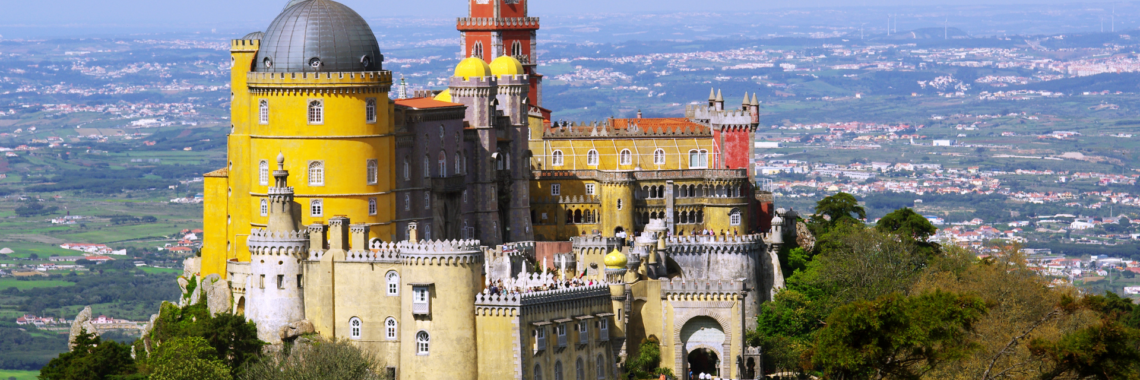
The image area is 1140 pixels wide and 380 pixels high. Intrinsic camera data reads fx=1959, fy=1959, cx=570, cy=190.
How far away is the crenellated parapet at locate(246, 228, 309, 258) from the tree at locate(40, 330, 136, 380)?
864cm

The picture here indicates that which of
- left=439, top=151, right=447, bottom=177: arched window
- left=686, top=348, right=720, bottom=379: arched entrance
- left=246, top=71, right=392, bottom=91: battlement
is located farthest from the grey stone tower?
left=686, top=348, right=720, bottom=379: arched entrance

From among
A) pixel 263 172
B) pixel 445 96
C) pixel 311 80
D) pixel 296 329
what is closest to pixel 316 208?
pixel 263 172

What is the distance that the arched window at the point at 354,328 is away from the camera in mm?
96062

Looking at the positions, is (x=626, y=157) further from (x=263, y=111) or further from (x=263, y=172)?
(x=263, y=111)

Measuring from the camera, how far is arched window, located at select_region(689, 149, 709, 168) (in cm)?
13225

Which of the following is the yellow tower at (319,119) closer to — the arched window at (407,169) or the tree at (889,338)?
the arched window at (407,169)

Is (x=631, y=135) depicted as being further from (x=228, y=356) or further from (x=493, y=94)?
(x=228, y=356)

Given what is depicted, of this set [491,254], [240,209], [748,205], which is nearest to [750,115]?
[748,205]

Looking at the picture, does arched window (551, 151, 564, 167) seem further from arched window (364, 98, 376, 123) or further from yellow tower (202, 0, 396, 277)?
arched window (364, 98, 376, 123)

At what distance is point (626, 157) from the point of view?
132375 millimetres

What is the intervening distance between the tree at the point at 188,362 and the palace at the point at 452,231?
4.30 m

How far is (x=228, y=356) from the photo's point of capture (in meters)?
96.0

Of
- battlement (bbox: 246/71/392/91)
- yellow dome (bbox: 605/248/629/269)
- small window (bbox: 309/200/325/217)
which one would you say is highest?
battlement (bbox: 246/71/392/91)

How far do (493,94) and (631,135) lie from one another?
710 inches
